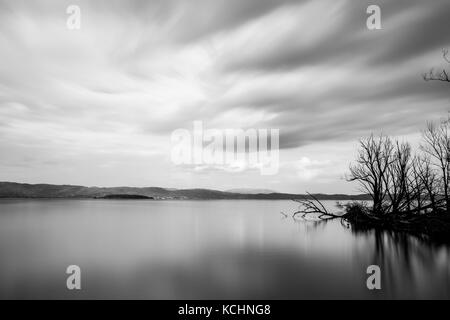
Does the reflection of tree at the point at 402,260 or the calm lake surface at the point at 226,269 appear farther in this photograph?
the reflection of tree at the point at 402,260

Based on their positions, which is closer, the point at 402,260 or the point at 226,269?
the point at 226,269

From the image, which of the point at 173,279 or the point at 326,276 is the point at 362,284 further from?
the point at 173,279

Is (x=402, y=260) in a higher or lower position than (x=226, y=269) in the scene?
higher

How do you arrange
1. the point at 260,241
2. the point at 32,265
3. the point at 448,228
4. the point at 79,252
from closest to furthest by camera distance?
the point at 32,265, the point at 79,252, the point at 448,228, the point at 260,241

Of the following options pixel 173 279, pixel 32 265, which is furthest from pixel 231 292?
pixel 32 265

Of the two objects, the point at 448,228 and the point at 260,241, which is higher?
the point at 448,228

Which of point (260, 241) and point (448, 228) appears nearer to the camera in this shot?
point (448, 228)

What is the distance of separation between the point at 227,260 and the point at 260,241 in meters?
8.50

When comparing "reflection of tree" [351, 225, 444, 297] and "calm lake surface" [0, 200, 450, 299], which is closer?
"calm lake surface" [0, 200, 450, 299]

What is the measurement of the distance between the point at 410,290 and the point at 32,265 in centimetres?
1867
